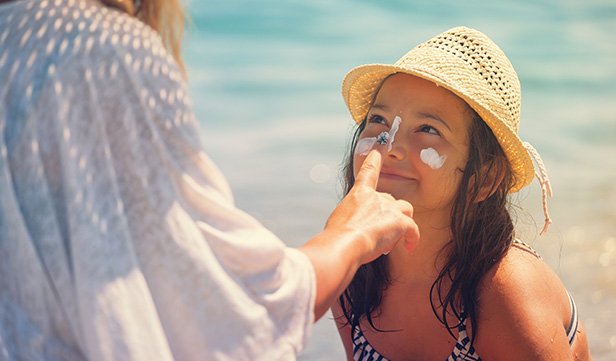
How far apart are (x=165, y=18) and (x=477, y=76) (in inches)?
69.9

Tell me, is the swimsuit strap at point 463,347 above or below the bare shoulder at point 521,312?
below

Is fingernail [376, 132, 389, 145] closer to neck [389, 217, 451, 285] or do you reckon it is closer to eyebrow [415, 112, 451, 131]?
eyebrow [415, 112, 451, 131]

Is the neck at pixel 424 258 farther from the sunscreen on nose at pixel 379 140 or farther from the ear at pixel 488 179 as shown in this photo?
the sunscreen on nose at pixel 379 140

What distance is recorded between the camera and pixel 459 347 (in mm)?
2871

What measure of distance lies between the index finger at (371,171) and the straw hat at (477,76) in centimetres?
56

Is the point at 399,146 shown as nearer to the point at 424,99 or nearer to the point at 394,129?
the point at 394,129

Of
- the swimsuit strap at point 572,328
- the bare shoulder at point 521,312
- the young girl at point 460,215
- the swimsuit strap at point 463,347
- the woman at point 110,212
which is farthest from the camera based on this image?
the swimsuit strap at point 572,328

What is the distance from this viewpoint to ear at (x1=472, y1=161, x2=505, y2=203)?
116 inches

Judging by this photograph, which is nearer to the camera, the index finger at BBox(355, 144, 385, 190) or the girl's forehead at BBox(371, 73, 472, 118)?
the index finger at BBox(355, 144, 385, 190)

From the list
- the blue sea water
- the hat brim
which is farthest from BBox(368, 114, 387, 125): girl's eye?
the blue sea water

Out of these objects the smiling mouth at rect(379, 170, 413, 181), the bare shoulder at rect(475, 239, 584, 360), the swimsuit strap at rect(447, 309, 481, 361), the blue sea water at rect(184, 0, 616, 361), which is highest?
the smiling mouth at rect(379, 170, 413, 181)

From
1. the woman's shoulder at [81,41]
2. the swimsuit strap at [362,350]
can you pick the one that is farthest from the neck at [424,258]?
the woman's shoulder at [81,41]

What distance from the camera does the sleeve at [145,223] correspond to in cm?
129

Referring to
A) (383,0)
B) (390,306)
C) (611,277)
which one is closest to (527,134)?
(611,277)
